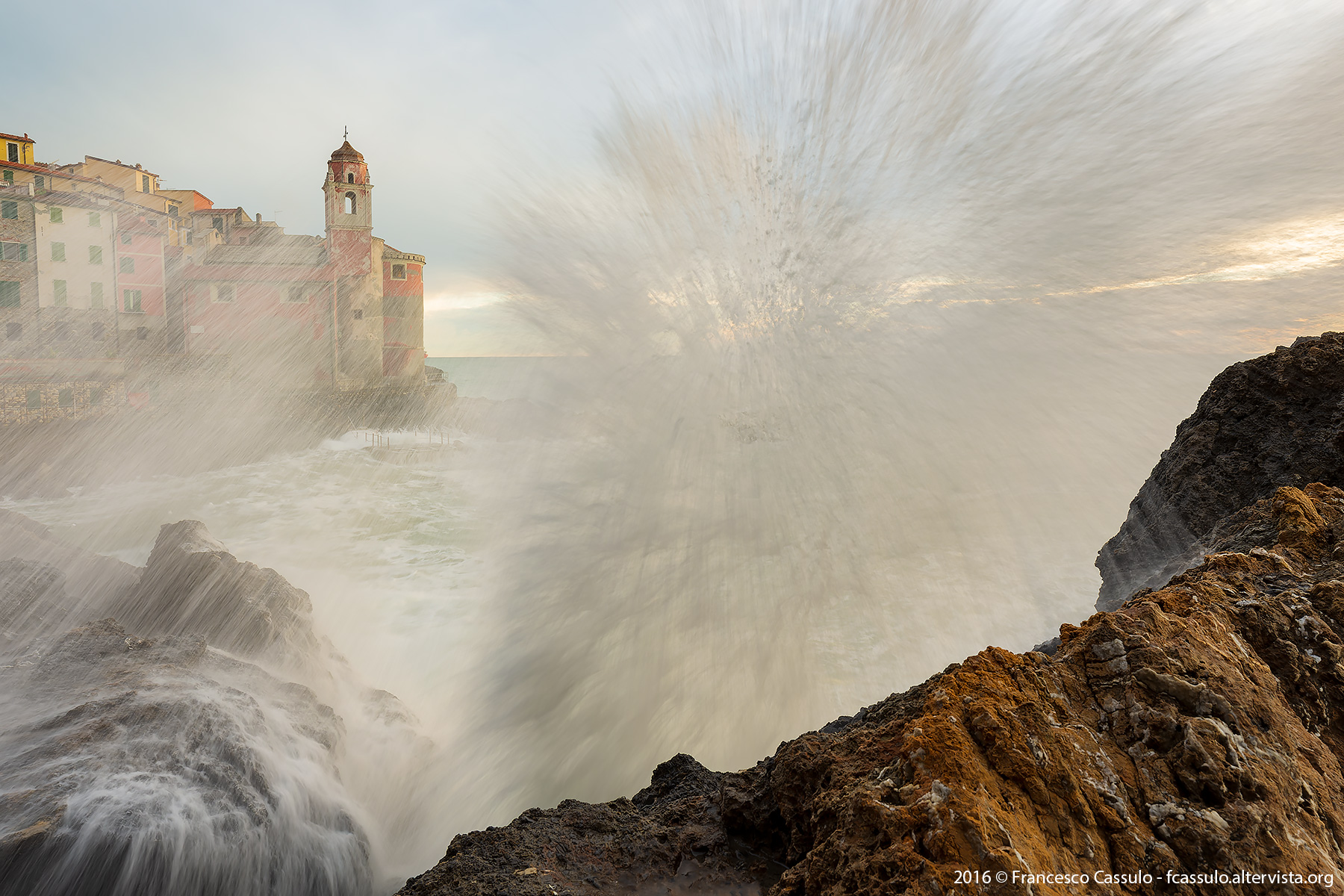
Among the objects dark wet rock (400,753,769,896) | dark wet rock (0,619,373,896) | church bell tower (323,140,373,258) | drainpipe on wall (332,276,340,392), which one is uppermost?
church bell tower (323,140,373,258)

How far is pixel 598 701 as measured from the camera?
7527 mm

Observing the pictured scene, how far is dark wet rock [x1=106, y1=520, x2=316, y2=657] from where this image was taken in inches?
288

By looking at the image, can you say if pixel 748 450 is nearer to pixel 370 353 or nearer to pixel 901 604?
pixel 901 604

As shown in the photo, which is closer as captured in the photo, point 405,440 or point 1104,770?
point 1104,770

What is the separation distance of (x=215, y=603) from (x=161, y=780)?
150 inches

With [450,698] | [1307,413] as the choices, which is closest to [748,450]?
[450,698]

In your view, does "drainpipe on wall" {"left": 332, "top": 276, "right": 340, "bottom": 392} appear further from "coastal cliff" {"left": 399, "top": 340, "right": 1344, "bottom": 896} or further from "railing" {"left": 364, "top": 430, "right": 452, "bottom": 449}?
"coastal cliff" {"left": 399, "top": 340, "right": 1344, "bottom": 896}

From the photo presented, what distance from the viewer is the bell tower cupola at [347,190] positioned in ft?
99.7

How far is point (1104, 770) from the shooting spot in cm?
159

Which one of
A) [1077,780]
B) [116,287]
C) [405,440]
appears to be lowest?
[405,440]

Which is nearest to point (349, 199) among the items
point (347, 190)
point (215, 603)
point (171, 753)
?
point (347, 190)

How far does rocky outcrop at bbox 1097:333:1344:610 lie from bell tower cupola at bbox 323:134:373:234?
35.6 m

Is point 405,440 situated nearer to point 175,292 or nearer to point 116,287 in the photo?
point 175,292

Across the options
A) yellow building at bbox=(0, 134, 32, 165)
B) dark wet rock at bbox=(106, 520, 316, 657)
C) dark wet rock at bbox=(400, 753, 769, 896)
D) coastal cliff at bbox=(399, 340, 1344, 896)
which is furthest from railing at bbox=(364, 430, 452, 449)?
coastal cliff at bbox=(399, 340, 1344, 896)
